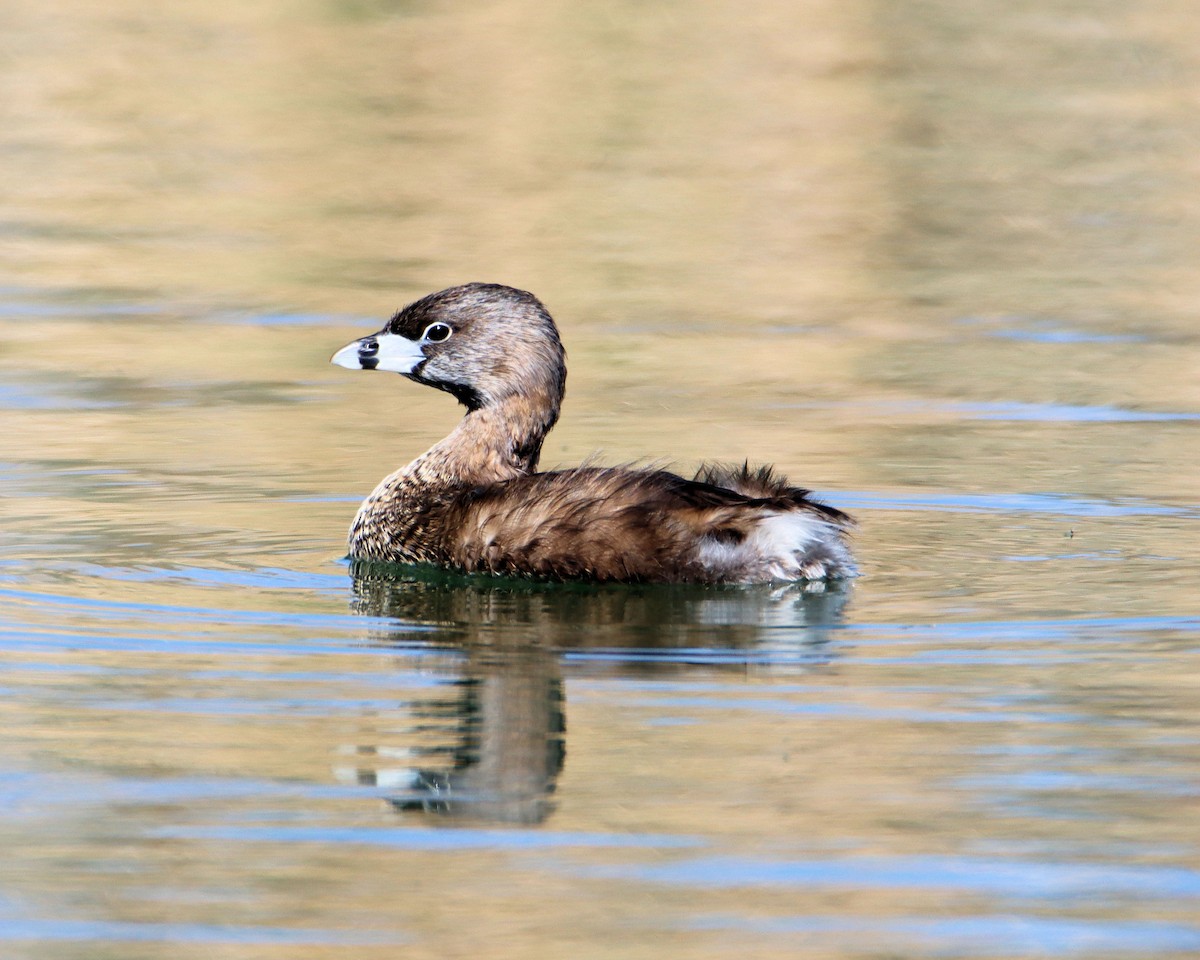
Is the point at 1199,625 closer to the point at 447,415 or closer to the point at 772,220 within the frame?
the point at 447,415

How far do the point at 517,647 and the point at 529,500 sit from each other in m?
1.24

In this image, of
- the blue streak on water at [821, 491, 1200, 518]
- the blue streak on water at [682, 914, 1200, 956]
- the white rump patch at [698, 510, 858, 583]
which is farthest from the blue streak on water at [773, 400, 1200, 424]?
the blue streak on water at [682, 914, 1200, 956]

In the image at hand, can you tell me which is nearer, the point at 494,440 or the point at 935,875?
the point at 935,875

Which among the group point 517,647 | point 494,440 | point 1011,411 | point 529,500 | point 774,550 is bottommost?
point 517,647

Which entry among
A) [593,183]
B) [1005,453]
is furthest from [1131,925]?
[593,183]

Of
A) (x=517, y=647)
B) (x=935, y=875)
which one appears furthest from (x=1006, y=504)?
(x=935, y=875)

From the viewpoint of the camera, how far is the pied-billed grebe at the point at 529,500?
843 cm

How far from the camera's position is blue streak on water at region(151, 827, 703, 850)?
572 cm

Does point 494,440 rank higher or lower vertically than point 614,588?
higher

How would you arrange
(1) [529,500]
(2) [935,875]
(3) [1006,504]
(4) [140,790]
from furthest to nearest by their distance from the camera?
(3) [1006,504], (1) [529,500], (4) [140,790], (2) [935,875]

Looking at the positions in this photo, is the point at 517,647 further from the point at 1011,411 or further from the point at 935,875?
the point at 1011,411

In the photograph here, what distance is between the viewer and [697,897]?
17.5 ft

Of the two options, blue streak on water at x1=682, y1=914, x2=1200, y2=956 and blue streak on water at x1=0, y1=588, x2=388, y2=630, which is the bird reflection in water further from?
blue streak on water at x1=682, y1=914, x2=1200, y2=956

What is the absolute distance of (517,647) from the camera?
764cm
